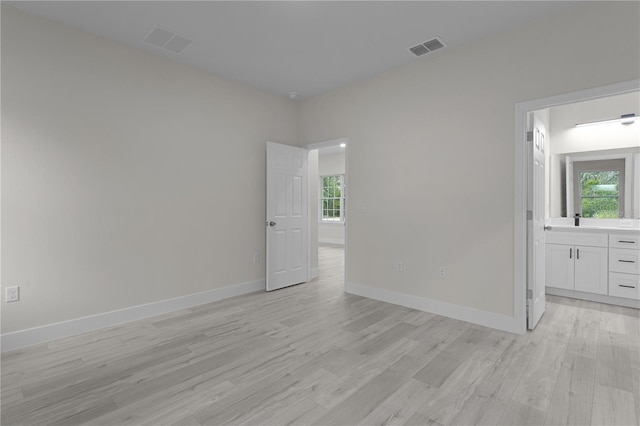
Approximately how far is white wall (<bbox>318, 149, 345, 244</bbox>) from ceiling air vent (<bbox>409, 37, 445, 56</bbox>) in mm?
5714

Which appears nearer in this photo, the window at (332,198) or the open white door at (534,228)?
the open white door at (534,228)

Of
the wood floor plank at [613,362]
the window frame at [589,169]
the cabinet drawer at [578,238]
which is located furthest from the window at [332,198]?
the wood floor plank at [613,362]

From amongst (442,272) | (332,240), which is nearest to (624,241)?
(442,272)

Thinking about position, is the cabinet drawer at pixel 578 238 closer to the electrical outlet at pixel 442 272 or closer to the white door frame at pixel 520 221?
the white door frame at pixel 520 221

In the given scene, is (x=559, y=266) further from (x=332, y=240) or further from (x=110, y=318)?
(x=332, y=240)

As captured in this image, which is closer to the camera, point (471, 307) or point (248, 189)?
point (471, 307)

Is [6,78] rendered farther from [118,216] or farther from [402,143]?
[402,143]

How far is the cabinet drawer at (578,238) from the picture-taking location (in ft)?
12.3

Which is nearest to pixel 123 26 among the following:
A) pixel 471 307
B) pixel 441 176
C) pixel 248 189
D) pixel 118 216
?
pixel 118 216

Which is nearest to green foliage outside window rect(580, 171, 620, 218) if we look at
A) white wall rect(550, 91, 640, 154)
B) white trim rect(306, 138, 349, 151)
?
white wall rect(550, 91, 640, 154)

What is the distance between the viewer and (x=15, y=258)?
260 cm

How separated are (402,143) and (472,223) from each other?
1251 mm

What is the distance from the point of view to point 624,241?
141 inches

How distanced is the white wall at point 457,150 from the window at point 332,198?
16.8 feet
